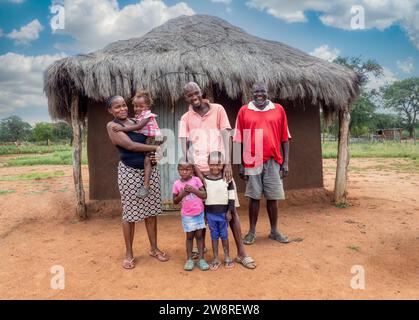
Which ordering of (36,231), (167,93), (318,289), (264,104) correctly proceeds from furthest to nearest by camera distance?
(167,93), (36,231), (264,104), (318,289)

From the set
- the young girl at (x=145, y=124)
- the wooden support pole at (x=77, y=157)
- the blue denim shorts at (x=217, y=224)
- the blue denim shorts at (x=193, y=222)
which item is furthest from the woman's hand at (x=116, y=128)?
the wooden support pole at (x=77, y=157)

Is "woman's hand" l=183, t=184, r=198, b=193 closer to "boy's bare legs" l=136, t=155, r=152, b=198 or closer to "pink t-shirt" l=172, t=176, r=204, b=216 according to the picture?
"pink t-shirt" l=172, t=176, r=204, b=216

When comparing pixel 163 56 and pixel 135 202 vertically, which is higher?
pixel 163 56

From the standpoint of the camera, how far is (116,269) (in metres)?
3.36

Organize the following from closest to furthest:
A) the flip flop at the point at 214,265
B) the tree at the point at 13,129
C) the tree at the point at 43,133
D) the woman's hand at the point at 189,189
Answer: the woman's hand at the point at 189,189 < the flip flop at the point at 214,265 < the tree at the point at 43,133 < the tree at the point at 13,129

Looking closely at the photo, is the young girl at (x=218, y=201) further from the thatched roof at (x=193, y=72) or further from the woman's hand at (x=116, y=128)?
the thatched roof at (x=193, y=72)

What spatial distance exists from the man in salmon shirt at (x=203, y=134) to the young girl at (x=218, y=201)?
62 millimetres

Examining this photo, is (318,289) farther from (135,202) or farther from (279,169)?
(135,202)

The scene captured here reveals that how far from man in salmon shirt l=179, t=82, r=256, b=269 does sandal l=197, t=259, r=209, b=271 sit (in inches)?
13.7

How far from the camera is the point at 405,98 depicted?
36156mm

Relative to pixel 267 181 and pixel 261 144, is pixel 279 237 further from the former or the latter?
pixel 261 144

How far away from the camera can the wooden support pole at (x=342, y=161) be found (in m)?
5.97
